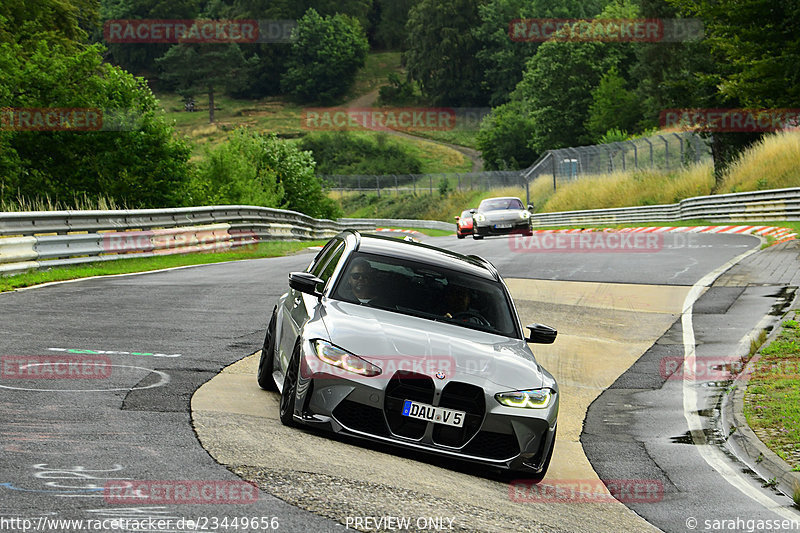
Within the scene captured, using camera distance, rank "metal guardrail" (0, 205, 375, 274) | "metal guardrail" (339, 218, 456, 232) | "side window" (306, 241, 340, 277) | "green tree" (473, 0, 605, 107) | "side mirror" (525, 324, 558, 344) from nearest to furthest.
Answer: "side mirror" (525, 324, 558, 344) → "side window" (306, 241, 340, 277) → "metal guardrail" (0, 205, 375, 274) → "metal guardrail" (339, 218, 456, 232) → "green tree" (473, 0, 605, 107)

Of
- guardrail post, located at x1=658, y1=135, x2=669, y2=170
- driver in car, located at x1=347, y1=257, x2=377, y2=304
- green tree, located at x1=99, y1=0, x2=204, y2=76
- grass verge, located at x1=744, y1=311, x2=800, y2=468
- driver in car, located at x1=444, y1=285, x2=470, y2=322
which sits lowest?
grass verge, located at x1=744, y1=311, x2=800, y2=468

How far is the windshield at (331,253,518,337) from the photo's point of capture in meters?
8.33

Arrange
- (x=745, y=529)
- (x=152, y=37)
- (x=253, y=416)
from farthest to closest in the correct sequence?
(x=152, y=37)
(x=253, y=416)
(x=745, y=529)

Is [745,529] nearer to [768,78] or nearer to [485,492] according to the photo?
[485,492]

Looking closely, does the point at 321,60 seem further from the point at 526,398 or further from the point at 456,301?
the point at 526,398

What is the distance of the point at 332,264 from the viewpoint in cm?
896

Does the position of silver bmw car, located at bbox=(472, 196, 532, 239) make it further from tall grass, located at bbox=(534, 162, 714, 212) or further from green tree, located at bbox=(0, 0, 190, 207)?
tall grass, located at bbox=(534, 162, 714, 212)

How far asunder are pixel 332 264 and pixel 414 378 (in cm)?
213

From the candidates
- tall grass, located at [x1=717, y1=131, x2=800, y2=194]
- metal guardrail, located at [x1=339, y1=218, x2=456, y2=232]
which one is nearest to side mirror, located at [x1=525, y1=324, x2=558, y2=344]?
tall grass, located at [x1=717, y1=131, x2=800, y2=194]

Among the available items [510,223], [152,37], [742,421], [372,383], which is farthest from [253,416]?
[152,37]

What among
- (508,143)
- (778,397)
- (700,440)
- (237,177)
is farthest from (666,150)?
(508,143)

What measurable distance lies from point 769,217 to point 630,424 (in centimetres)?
2566

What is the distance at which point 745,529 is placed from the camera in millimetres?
6695

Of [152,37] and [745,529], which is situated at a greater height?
[152,37]
